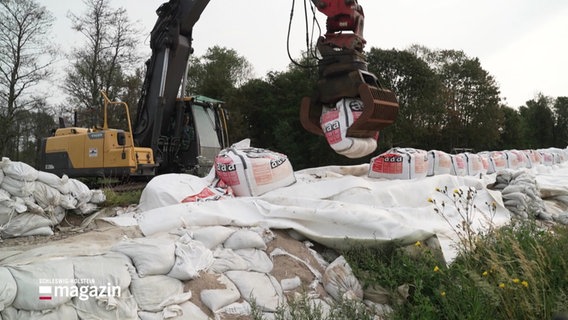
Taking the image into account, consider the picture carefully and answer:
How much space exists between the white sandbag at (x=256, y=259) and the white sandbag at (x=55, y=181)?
2192mm

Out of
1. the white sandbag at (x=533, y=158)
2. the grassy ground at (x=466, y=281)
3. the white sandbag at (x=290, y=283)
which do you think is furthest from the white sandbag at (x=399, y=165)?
the white sandbag at (x=533, y=158)

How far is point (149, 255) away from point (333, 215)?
4.64 ft

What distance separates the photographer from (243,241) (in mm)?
3016

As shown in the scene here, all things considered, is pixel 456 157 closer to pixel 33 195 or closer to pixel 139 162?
pixel 139 162

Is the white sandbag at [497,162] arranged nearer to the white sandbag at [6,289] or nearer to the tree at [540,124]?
the white sandbag at [6,289]

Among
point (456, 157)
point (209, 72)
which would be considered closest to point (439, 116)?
point (209, 72)

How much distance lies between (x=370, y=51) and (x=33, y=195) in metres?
22.8

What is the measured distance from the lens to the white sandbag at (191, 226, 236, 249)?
2.95 m

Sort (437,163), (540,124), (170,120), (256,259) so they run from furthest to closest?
(540,124) < (170,120) < (437,163) < (256,259)

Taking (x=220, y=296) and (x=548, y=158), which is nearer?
(x=220, y=296)

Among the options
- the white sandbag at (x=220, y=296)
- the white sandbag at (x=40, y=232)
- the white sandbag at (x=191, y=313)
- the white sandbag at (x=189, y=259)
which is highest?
the white sandbag at (x=189, y=259)

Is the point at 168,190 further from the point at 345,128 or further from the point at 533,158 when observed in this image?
the point at 533,158

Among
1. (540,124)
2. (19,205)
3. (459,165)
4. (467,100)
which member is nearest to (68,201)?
(19,205)

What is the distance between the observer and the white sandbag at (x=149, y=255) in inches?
95.6
